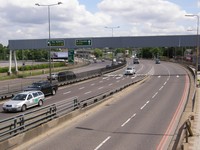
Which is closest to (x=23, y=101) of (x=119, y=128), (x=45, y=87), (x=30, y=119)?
(x=45, y=87)

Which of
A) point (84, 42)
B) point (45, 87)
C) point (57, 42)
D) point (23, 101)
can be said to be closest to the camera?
point (23, 101)

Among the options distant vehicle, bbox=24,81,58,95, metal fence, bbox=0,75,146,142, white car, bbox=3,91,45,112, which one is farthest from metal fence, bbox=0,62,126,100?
metal fence, bbox=0,75,146,142

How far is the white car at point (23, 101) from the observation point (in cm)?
2741

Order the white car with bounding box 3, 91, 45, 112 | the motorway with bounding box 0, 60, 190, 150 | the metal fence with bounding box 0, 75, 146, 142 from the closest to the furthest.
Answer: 1. the metal fence with bounding box 0, 75, 146, 142
2. the motorway with bounding box 0, 60, 190, 150
3. the white car with bounding box 3, 91, 45, 112

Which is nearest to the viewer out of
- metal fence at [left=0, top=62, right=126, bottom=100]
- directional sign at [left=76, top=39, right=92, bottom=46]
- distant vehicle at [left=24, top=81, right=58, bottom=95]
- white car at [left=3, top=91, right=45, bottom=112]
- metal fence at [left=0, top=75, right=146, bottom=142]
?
metal fence at [left=0, top=75, right=146, bottom=142]

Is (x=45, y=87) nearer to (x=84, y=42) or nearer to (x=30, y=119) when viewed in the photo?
(x=30, y=119)

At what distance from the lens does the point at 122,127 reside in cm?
2044

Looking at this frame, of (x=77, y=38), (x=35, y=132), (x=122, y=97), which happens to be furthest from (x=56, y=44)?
(x=35, y=132)

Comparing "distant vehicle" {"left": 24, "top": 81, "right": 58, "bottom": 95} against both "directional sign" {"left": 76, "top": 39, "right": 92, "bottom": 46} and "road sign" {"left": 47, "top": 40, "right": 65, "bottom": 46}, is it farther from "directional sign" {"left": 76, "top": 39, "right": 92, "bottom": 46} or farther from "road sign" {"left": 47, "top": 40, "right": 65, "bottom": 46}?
"road sign" {"left": 47, "top": 40, "right": 65, "bottom": 46}

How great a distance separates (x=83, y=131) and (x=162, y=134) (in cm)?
416

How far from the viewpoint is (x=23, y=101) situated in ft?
92.7

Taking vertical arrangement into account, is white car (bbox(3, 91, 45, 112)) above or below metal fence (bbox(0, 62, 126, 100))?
above

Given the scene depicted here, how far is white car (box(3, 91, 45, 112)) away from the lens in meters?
27.4

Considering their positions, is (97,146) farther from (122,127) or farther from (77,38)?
(77,38)
